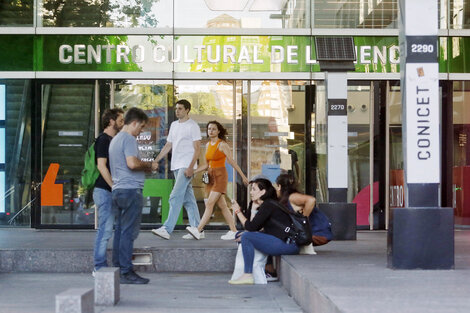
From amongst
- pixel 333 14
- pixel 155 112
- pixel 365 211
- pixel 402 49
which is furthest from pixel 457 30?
pixel 402 49

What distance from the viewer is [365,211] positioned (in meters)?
14.3

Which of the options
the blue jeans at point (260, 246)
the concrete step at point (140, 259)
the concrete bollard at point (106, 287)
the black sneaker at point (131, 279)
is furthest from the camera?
the concrete step at point (140, 259)

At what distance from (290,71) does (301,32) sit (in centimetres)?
65

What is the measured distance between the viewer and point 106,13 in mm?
14273

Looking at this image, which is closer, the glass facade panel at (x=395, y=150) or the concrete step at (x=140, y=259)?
the concrete step at (x=140, y=259)

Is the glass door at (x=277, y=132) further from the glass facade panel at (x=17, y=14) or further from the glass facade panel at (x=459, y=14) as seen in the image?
the glass facade panel at (x=17, y=14)

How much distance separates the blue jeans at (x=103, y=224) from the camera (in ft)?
30.2

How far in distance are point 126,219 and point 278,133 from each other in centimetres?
560

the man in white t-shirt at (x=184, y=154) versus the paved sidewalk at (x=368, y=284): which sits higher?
the man in white t-shirt at (x=184, y=154)

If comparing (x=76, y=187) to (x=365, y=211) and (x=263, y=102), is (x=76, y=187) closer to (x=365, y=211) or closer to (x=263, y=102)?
(x=263, y=102)

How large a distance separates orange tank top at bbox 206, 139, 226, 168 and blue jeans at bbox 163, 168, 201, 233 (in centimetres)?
48

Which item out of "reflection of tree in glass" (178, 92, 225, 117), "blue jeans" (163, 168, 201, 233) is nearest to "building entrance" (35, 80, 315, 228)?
"reflection of tree in glass" (178, 92, 225, 117)

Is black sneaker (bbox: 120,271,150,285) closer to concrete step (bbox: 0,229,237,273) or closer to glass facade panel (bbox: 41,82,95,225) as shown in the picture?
concrete step (bbox: 0,229,237,273)

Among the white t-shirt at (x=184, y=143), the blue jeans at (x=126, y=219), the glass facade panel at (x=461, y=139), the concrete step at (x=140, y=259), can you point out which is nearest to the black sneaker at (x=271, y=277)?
the concrete step at (x=140, y=259)
